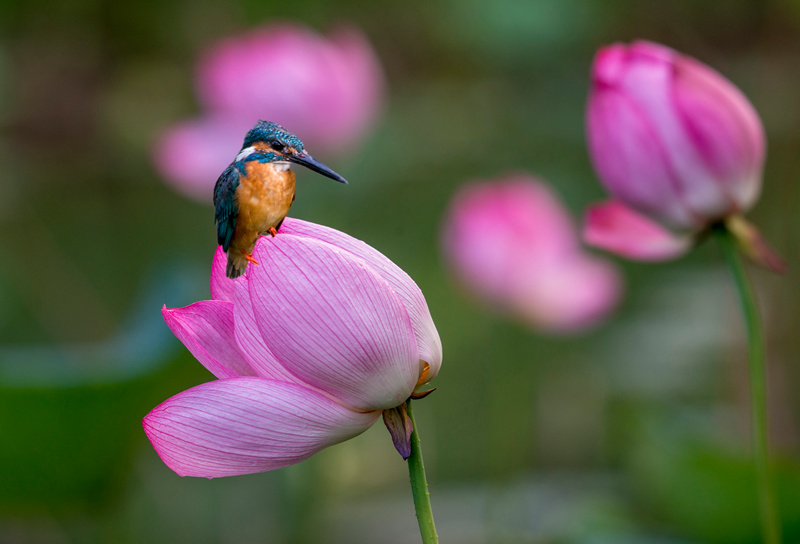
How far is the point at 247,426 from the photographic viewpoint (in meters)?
0.18

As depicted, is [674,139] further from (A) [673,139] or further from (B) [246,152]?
(B) [246,152]

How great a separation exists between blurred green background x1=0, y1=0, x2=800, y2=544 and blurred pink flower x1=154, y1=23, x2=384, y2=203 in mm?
122

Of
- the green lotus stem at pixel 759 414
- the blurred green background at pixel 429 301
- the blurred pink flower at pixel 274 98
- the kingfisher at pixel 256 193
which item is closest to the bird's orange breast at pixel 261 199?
the kingfisher at pixel 256 193

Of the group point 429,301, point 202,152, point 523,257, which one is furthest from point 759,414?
point 429,301

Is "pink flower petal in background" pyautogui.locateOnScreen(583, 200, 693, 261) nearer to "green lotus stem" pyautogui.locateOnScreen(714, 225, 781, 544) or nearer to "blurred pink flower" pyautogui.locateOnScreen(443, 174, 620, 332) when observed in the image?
"green lotus stem" pyautogui.locateOnScreen(714, 225, 781, 544)

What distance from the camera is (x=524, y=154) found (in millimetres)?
1692

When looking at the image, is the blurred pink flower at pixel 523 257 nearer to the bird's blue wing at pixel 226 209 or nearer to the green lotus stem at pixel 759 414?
the green lotus stem at pixel 759 414

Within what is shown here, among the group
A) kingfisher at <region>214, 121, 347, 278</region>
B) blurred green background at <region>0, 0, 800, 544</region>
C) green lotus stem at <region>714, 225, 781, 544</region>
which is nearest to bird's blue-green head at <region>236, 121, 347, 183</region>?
kingfisher at <region>214, 121, 347, 278</region>

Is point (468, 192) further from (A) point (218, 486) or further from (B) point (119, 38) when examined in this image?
(B) point (119, 38)

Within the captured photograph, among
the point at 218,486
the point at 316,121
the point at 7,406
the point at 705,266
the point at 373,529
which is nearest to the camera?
the point at 7,406

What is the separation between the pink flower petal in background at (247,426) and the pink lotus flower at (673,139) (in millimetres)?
174

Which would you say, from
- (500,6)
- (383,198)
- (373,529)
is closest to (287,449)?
(373,529)

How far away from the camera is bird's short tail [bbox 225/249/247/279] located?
190 millimetres

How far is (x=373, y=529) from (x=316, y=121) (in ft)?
1.77
